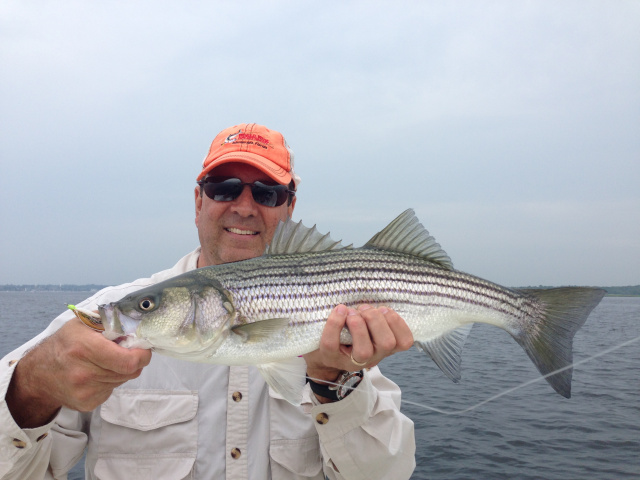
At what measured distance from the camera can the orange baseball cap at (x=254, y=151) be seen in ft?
15.5

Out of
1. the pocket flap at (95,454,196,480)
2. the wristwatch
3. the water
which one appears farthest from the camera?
the water

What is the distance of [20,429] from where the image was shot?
299 cm

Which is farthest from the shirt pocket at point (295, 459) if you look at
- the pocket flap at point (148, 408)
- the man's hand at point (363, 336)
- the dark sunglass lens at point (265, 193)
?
the dark sunglass lens at point (265, 193)

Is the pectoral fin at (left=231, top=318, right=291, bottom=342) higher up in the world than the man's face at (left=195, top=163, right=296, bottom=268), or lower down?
lower down

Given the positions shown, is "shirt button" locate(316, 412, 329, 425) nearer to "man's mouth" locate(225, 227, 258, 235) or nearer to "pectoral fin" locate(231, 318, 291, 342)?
"pectoral fin" locate(231, 318, 291, 342)

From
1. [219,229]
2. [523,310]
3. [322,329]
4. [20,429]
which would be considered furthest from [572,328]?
[20,429]

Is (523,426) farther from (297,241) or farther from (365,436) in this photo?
(297,241)

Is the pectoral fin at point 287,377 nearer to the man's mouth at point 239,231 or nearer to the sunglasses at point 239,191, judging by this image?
the man's mouth at point 239,231

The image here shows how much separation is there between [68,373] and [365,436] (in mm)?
2258

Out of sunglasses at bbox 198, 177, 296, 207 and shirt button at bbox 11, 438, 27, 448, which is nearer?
shirt button at bbox 11, 438, 27, 448

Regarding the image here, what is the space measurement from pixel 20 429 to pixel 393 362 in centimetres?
1818

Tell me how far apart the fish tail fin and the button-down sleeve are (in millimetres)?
1222

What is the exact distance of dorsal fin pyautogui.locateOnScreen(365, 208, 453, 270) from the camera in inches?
145

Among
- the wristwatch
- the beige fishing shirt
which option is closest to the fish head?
the wristwatch
